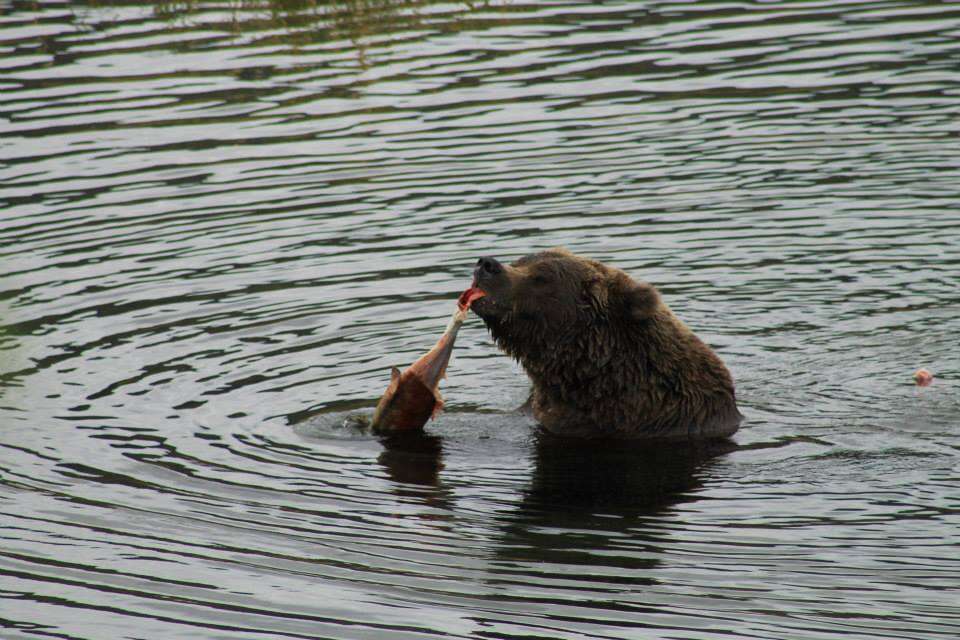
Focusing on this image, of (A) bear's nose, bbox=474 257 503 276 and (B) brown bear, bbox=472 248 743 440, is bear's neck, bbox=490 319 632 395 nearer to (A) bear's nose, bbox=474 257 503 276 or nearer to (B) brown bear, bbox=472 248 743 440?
(B) brown bear, bbox=472 248 743 440

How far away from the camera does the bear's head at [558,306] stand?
33.8 ft

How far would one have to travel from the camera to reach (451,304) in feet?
43.5

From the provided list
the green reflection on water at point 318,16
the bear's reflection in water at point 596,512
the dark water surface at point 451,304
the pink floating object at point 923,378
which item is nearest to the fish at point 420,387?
the dark water surface at point 451,304

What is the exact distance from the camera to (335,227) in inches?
610

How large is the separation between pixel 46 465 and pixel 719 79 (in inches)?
465

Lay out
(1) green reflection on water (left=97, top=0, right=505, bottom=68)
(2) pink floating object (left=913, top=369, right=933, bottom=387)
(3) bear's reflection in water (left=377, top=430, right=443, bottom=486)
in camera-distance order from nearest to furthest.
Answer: (3) bear's reflection in water (left=377, top=430, right=443, bottom=486) < (2) pink floating object (left=913, top=369, right=933, bottom=387) < (1) green reflection on water (left=97, top=0, right=505, bottom=68)

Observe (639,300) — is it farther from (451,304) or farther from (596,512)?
(451,304)

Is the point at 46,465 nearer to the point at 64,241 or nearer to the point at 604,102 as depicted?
the point at 64,241

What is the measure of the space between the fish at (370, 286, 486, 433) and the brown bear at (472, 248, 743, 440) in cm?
19

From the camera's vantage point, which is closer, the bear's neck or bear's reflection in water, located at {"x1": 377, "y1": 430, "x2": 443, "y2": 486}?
bear's reflection in water, located at {"x1": 377, "y1": 430, "x2": 443, "y2": 486}

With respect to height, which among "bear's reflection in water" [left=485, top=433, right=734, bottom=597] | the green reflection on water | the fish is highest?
the green reflection on water

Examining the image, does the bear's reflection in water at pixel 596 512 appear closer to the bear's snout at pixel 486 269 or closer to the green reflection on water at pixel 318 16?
the bear's snout at pixel 486 269

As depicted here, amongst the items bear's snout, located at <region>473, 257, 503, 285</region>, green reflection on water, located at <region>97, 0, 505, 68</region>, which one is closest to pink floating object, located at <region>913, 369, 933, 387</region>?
bear's snout, located at <region>473, 257, 503, 285</region>

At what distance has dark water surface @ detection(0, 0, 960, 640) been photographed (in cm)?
757
